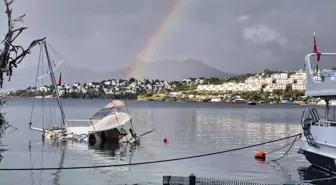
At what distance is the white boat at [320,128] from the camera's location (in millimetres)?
29453

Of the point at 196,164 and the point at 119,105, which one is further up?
the point at 119,105

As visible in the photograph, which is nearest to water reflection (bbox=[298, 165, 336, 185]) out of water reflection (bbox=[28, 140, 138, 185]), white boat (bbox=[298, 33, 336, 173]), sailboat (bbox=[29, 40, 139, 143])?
white boat (bbox=[298, 33, 336, 173])

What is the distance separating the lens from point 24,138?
62781 millimetres

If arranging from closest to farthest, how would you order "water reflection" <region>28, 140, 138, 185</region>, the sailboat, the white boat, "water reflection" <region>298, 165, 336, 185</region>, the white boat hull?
the white boat hull, the white boat, "water reflection" <region>298, 165, 336, 185</region>, "water reflection" <region>28, 140, 138, 185</region>, the sailboat

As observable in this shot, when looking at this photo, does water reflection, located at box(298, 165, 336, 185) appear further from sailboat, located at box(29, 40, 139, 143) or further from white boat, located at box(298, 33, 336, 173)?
sailboat, located at box(29, 40, 139, 143)

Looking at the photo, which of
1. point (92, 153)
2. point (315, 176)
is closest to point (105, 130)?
point (92, 153)

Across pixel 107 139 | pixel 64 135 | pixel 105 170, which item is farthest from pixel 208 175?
pixel 64 135

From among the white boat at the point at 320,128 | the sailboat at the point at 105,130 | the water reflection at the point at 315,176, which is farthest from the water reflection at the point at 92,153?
→ the white boat at the point at 320,128

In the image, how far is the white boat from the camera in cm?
2945

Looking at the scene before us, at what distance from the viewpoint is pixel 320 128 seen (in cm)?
3094

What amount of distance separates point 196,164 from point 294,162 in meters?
8.64

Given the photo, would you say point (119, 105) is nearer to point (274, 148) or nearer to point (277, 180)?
point (274, 148)

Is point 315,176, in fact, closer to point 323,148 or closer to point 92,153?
point 323,148

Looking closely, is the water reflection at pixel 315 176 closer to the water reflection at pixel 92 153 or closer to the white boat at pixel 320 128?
the white boat at pixel 320 128
